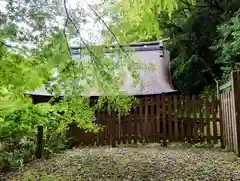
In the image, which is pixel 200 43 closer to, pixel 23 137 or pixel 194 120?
pixel 194 120

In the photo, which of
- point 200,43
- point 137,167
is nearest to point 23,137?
point 137,167

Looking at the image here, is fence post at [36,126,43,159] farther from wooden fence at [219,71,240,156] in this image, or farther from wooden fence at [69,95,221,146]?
wooden fence at [219,71,240,156]

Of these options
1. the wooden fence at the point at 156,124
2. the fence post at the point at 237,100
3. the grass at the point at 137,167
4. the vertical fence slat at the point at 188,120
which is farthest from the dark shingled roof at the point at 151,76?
the fence post at the point at 237,100

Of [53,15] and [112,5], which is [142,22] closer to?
[112,5]

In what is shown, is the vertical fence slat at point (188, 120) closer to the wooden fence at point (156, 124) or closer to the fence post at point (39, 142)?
the wooden fence at point (156, 124)

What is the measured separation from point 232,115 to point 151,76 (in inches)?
153

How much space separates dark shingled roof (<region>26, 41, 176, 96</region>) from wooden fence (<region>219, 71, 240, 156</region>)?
1804 mm

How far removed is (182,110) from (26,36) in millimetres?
5021

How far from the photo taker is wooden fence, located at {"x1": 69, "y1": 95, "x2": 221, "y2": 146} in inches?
264

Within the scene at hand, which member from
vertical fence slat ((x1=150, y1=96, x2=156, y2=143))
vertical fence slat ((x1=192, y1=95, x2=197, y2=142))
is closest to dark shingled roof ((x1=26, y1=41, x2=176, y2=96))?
vertical fence slat ((x1=150, y1=96, x2=156, y2=143))

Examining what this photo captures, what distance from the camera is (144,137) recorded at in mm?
7023

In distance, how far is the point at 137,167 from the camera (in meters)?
4.38

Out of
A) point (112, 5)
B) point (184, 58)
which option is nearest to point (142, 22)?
point (112, 5)

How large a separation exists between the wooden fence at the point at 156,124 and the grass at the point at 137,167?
1.11 m
